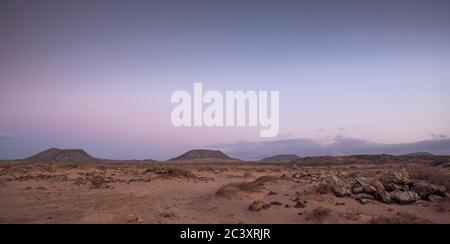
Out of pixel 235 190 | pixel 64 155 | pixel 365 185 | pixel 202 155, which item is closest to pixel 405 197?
pixel 365 185

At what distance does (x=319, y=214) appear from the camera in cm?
1484

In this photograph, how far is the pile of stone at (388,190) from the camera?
55.4ft

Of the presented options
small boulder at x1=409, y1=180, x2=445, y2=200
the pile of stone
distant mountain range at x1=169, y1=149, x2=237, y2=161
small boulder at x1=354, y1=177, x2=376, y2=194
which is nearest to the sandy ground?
the pile of stone

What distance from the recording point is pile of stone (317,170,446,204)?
16.9m

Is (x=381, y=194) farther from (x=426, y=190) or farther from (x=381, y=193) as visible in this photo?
(x=426, y=190)

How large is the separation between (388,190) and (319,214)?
18.1 feet

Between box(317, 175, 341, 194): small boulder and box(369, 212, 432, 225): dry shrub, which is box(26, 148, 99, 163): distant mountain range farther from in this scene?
box(369, 212, 432, 225): dry shrub

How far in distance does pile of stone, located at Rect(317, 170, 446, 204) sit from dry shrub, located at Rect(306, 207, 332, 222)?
292cm

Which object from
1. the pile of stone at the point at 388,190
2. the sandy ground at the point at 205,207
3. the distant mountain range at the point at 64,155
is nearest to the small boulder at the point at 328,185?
the pile of stone at the point at 388,190

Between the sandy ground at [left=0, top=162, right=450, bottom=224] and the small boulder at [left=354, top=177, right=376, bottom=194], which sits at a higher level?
the small boulder at [left=354, top=177, right=376, bottom=194]

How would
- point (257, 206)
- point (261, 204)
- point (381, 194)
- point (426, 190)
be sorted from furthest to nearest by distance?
point (426, 190) → point (381, 194) → point (261, 204) → point (257, 206)
